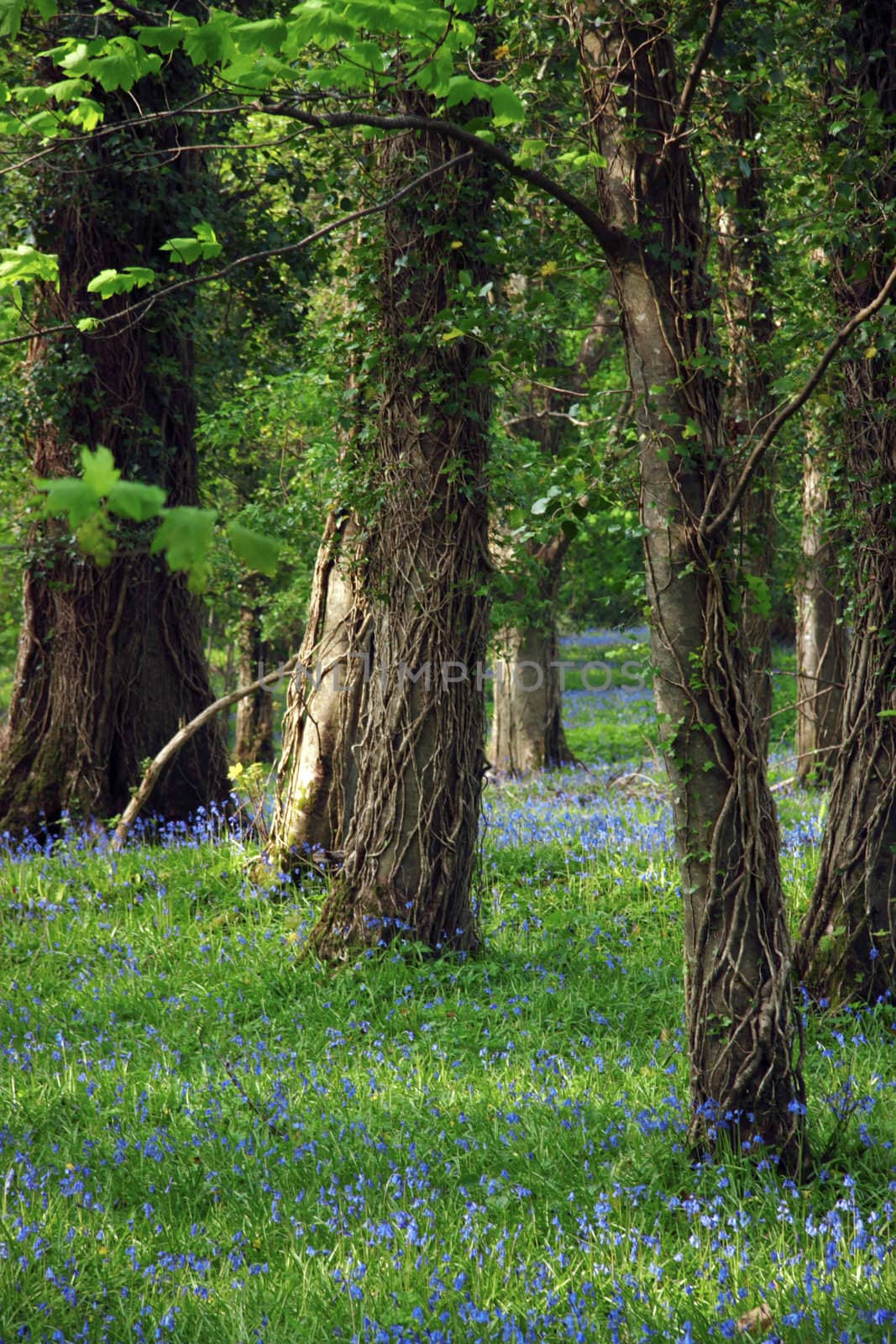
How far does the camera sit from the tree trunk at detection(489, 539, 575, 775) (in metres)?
15.0

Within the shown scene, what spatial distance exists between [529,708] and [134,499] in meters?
13.5

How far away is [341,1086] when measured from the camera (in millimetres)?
4793

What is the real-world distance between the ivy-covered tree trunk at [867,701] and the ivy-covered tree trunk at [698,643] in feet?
5.83

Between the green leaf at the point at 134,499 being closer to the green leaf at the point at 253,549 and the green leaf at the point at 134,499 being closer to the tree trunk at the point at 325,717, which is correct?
the green leaf at the point at 253,549

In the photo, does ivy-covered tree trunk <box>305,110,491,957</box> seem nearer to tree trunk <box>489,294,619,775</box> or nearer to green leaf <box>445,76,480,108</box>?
green leaf <box>445,76,480,108</box>

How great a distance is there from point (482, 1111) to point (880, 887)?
7.81ft

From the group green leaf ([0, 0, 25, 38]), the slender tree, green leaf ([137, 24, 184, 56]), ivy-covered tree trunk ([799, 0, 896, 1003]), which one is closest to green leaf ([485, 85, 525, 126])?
green leaf ([137, 24, 184, 56])

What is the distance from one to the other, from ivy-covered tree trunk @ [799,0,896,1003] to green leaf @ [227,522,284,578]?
440 centimetres

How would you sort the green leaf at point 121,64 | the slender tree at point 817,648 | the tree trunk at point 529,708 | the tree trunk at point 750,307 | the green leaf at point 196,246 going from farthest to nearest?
1. the tree trunk at point 529,708
2. the slender tree at point 817,648
3. the tree trunk at point 750,307
4. the green leaf at point 196,246
5. the green leaf at point 121,64

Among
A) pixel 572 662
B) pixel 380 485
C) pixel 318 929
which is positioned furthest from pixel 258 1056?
pixel 572 662

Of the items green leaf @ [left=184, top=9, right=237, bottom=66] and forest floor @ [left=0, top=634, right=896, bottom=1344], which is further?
green leaf @ [left=184, top=9, right=237, bottom=66]

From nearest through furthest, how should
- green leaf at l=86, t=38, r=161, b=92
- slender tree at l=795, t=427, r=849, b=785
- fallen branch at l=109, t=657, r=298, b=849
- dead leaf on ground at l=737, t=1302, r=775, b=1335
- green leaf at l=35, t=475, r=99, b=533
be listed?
green leaf at l=35, t=475, r=99, b=533, dead leaf on ground at l=737, t=1302, r=775, b=1335, green leaf at l=86, t=38, r=161, b=92, fallen branch at l=109, t=657, r=298, b=849, slender tree at l=795, t=427, r=849, b=785

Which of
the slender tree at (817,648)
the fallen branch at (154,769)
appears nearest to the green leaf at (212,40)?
the fallen branch at (154,769)

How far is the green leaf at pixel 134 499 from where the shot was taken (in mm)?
1810
